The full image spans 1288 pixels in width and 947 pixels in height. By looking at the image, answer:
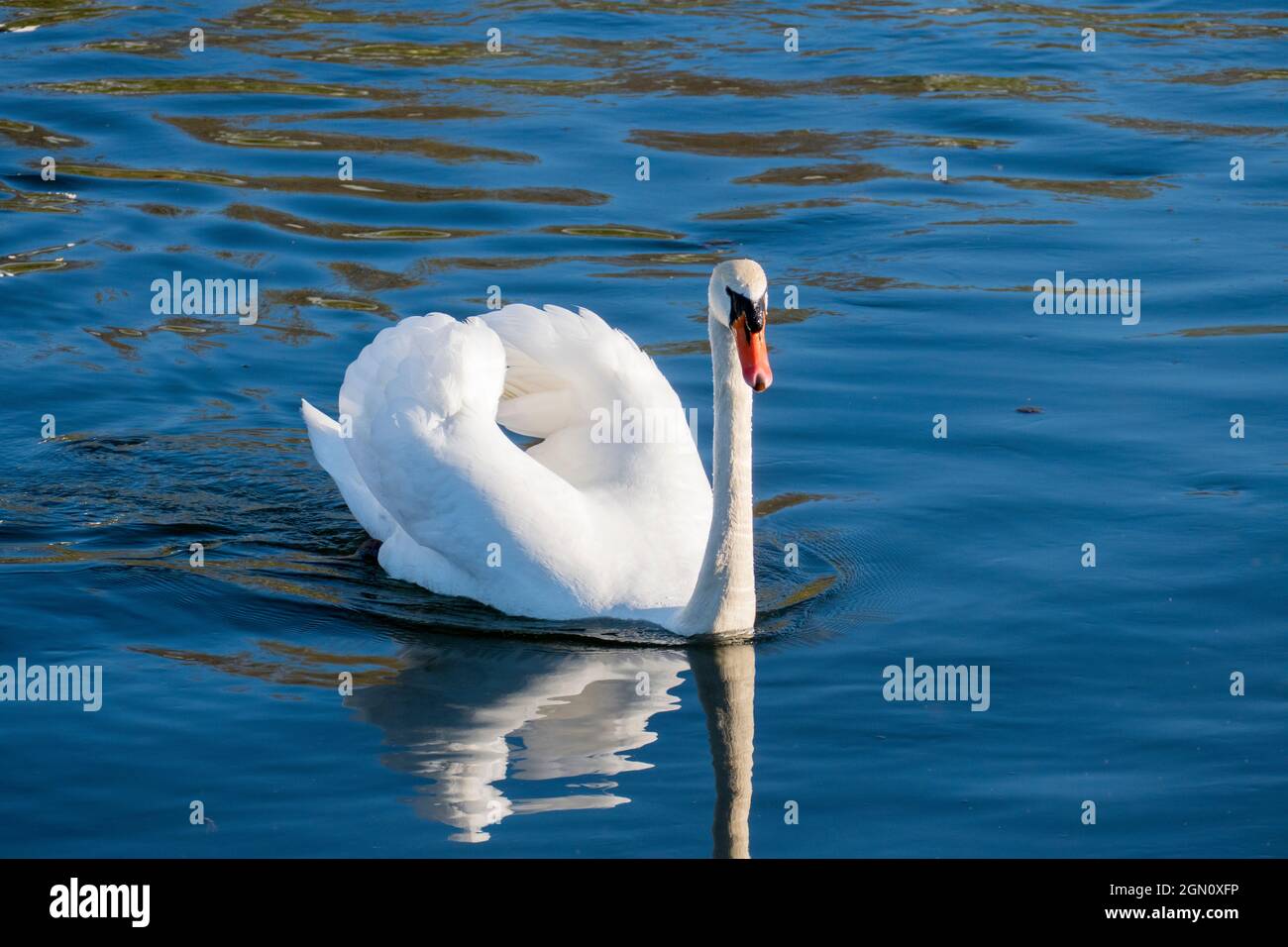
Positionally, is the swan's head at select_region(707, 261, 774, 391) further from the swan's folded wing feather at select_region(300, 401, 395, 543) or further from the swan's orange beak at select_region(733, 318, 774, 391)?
the swan's folded wing feather at select_region(300, 401, 395, 543)

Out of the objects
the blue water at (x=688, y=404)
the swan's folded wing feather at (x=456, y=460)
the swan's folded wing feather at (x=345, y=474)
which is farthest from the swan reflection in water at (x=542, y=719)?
the swan's folded wing feather at (x=345, y=474)

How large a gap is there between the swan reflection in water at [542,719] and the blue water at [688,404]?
0.08 ft

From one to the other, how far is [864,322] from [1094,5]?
423 inches

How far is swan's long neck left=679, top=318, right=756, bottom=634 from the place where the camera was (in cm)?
848

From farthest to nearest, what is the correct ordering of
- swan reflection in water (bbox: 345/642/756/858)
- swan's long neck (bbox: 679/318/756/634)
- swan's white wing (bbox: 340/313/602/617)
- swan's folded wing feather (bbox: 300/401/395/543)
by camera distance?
swan's folded wing feather (bbox: 300/401/395/543) < swan's white wing (bbox: 340/313/602/617) < swan's long neck (bbox: 679/318/756/634) < swan reflection in water (bbox: 345/642/756/858)

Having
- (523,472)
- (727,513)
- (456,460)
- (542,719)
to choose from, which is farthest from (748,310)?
(542,719)

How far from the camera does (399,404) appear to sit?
30.9ft

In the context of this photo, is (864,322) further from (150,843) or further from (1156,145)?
(150,843)

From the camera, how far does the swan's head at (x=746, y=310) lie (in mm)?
8203

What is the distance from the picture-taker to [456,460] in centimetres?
912

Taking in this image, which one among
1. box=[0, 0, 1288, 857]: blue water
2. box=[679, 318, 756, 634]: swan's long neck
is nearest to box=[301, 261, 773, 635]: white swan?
box=[679, 318, 756, 634]: swan's long neck

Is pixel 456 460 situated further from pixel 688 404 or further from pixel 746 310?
pixel 688 404

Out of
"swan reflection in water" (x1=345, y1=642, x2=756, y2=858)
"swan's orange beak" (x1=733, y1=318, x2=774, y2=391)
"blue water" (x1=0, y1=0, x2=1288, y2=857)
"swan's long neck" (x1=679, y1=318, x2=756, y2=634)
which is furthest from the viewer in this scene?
"swan's long neck" (x1=679, y1=318, x2=756, y2=634)

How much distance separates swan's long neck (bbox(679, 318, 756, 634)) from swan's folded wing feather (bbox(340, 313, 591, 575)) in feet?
1.96
